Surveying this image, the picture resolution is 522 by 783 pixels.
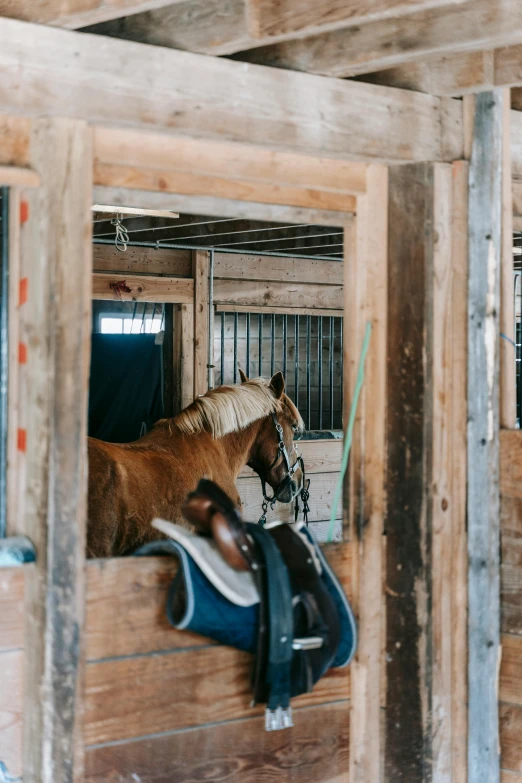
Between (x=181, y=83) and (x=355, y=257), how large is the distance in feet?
2.41

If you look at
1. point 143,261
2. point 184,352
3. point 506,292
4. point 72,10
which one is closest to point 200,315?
point 184,352

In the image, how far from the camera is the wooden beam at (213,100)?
220 cm

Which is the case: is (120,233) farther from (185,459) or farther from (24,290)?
(24,290)

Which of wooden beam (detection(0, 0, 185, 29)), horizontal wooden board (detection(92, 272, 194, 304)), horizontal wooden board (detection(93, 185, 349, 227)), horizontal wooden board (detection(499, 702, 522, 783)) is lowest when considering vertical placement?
horizontal wooden board (detection(499, 702, 522, 783))

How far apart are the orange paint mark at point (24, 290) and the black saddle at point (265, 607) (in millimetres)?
659

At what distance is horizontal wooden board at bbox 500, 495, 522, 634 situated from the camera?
282cm

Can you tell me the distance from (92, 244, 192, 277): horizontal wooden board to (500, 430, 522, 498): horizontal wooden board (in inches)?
145

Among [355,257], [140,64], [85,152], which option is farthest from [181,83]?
[355,257]

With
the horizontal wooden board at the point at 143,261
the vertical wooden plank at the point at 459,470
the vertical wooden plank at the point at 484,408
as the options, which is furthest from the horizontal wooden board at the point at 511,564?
the horizontal wooden board at the point at 143,261

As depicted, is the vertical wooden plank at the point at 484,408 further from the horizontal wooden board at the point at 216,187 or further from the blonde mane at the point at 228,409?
the blonde mane at the point at 228,409

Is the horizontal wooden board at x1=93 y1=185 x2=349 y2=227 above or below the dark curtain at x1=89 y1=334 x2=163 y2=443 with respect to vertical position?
above

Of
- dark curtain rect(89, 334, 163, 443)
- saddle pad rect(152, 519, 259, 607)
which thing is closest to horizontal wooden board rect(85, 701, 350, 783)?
saddle pad rect(152, 519, 259, 607)

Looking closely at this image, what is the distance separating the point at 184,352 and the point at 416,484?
145 inches

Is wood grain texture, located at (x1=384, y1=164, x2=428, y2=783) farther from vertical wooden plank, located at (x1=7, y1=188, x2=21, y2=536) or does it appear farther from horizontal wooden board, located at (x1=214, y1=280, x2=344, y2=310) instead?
horizontal wooden board, located at (x1=214, y1=280, x2=344, y2=310)
